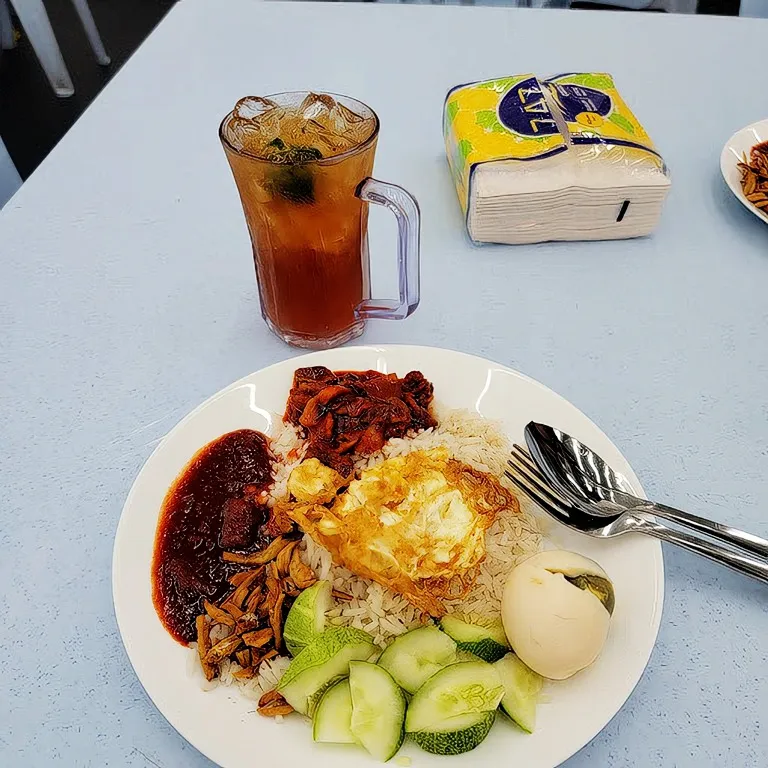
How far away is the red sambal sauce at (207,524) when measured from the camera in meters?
0.83

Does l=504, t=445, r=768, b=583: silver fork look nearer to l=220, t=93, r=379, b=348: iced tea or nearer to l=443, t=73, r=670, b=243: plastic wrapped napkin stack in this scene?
l=220, t=93, r=379, b=348: iced tea

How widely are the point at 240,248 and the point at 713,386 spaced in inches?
35.3

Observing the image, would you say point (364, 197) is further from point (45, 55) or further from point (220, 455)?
point (45, 55)

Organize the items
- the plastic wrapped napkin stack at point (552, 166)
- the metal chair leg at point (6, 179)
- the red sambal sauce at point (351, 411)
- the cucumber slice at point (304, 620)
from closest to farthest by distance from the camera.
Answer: the cucumber slice at point (304, 620), the red sambal sauce at point (351, 411), the plastic wrapped napkin stack at point (552, 166), the metal chair leg at point (6, 179)

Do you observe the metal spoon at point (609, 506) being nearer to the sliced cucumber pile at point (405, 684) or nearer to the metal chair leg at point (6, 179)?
the sliced cucumber pile at point (405, 684)

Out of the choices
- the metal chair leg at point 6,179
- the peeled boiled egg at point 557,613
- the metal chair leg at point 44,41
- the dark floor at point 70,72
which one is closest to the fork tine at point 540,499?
the peeled boiled egg at point 557,613

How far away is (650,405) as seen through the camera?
112 centimetres

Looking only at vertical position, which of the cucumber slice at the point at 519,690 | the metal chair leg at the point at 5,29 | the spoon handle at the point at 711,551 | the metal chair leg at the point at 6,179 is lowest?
the metal chair leg at the point at 5,29

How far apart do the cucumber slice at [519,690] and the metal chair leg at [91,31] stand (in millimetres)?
4233

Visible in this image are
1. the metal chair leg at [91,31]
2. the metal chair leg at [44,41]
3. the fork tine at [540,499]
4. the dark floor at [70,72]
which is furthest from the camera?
the metal chair leg at [91,31]

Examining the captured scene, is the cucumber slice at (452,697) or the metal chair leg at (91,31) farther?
the metal chair leg at (91,31)

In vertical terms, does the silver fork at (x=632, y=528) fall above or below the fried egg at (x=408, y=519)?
below

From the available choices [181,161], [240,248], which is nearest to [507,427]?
[240,248]

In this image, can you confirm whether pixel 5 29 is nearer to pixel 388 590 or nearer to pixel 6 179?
pixel 6 179
